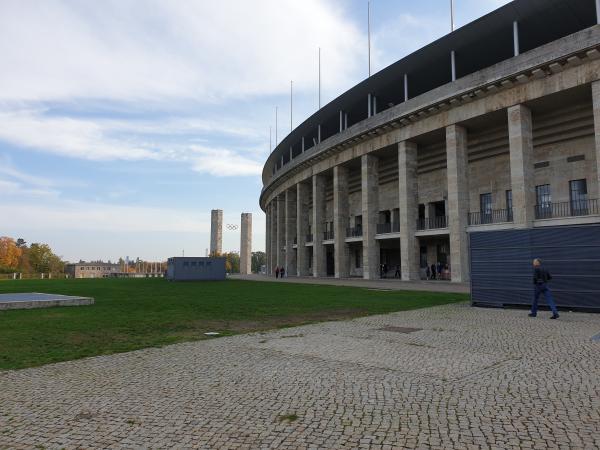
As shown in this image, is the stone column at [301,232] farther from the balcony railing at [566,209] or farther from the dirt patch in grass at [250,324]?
the dirt patch in grass at [250,324]

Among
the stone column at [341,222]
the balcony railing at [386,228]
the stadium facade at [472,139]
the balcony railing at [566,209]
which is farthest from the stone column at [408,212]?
the stone column at [341,222]

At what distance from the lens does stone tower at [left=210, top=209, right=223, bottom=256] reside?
142000mm

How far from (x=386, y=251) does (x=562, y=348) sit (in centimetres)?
4175

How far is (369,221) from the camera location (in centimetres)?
3884

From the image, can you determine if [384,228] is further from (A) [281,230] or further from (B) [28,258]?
(B) [28,258]

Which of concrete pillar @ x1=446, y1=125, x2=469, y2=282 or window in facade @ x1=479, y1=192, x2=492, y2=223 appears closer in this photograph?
concrete pillar @ x1=446, y1=125, x2=469, y2=282

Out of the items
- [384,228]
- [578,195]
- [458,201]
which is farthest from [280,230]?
[578,195]

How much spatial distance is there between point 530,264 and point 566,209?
19790 mm

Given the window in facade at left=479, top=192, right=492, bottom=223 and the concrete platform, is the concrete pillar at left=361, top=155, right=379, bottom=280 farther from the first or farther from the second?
the concrete platform

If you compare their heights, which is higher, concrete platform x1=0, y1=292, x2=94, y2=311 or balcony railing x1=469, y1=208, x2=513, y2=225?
balcony railing x1=469, y1=208, x2=513, y2=225

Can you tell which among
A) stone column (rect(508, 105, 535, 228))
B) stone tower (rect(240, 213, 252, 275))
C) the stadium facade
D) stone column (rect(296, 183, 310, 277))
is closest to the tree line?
stone tower (rect(240, 213, 252, 275))

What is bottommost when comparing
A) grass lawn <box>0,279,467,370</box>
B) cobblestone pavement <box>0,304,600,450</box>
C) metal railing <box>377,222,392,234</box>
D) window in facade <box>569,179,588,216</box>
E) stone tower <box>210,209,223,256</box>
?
cobblestone pavement <box>0,304,600,450</box>

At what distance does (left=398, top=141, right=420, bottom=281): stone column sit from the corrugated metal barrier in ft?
61.9

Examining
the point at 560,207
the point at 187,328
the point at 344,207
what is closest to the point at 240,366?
the point at 187,328
